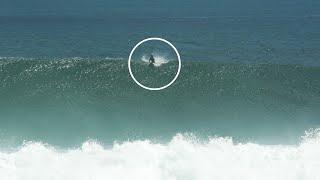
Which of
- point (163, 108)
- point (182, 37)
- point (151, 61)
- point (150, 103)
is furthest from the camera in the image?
point (182, 37)

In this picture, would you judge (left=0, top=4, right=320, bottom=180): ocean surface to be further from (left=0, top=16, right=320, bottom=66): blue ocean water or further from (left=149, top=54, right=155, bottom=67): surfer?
(left=149, top=54, right=155, bottom=67): surfer

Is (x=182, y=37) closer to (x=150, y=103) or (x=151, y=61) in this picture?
(x=151, y=61)

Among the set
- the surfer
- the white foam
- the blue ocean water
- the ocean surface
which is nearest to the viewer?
the white foam

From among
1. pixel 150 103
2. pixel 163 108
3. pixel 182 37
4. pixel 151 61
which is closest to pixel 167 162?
pixel 163 108

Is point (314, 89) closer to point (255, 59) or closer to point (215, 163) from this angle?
point (255, 59)

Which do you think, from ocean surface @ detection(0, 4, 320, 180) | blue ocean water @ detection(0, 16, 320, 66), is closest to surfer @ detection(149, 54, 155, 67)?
ocean surface @ detection(0, 4, 320, 180)

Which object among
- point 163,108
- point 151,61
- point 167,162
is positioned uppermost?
point 151,61

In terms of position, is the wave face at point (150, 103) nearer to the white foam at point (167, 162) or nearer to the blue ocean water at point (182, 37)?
the white foam at point (167, 162)
